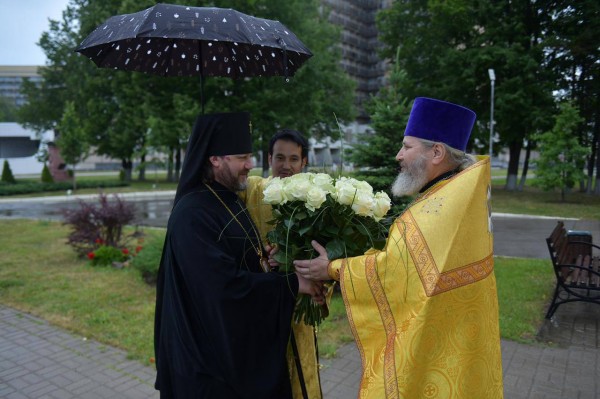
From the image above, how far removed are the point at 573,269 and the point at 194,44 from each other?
5939mm

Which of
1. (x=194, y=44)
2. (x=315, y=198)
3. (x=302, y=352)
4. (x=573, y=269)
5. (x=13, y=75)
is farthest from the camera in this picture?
(x=13, y=75)

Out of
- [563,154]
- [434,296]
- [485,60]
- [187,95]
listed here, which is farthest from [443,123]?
[187,95]

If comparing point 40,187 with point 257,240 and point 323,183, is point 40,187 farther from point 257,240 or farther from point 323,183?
point 323,183

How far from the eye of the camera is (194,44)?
11.1 feet

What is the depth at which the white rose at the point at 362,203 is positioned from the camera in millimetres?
2125

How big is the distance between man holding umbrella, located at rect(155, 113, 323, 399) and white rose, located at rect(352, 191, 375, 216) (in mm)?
498

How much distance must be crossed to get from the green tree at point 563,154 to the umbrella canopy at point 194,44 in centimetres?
2100

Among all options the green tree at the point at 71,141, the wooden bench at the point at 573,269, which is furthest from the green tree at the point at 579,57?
the green tree at the point at 71,141

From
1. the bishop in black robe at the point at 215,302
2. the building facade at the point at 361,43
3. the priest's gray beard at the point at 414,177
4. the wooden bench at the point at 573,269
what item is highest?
the building facade at the point at 361,43

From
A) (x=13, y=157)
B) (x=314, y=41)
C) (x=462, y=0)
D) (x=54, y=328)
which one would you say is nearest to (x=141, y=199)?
(x=314, y=41)

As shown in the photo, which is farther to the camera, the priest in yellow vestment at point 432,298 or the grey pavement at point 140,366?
the grey pavement at point 140,366

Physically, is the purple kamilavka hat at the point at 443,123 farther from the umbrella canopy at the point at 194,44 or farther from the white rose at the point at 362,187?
the umbrella canopy at the point at 194,44

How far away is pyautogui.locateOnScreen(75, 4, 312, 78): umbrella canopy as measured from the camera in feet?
8.20

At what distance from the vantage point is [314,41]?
95.6ft
